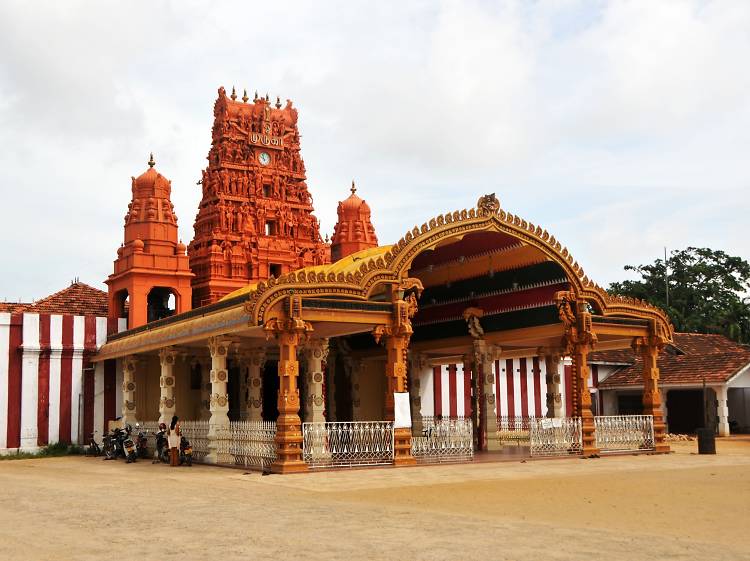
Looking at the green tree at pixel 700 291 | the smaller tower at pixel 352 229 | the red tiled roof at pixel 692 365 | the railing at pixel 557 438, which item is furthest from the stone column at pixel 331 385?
the green tree at pixel 700 291

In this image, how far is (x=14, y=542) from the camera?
28.2 feet

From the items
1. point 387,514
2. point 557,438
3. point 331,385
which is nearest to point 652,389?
point 557,438

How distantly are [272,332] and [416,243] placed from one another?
4052 millimetres

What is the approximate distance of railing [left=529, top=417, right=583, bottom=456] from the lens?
20766 millimetres

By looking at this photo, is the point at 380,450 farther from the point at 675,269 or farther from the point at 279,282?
the point at 675,269

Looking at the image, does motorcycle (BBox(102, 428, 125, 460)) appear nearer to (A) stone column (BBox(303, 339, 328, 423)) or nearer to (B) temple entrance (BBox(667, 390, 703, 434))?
(A) stone column (BBox(303, 339, 328, 423))

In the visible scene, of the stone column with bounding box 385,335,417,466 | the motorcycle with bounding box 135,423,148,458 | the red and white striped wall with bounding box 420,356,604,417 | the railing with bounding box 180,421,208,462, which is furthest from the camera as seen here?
the red and white striped wall with bounding box 420,356,604,417

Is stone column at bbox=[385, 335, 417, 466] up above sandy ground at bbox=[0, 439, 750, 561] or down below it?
above

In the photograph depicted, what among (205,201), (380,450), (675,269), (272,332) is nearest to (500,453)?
(380,450)

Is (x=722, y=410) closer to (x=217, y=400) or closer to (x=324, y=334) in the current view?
(x=324, y=334)

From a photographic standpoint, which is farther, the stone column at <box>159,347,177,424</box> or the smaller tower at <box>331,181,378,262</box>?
the smaller tower at <box>331,181,378,262</box>

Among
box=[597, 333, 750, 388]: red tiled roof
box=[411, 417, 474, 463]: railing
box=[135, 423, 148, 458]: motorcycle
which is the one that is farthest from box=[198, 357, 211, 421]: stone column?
box=[597, 333, 750, 388]: red tiled roof

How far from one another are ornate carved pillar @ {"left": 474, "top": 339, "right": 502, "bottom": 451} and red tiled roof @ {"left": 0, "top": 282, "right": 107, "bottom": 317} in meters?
13.9

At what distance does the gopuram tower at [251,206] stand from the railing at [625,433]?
14.9m
